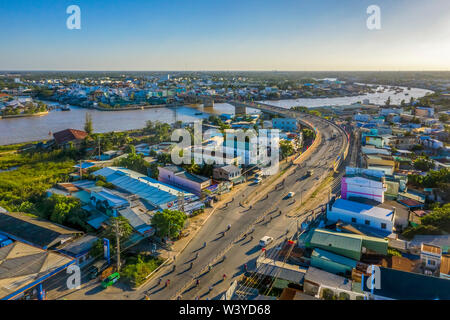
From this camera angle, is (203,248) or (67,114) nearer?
(203,248)

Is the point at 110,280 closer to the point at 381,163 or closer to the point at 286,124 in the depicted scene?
the point at 381,163

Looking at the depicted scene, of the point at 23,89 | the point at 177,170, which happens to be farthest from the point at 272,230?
the point at 23,89

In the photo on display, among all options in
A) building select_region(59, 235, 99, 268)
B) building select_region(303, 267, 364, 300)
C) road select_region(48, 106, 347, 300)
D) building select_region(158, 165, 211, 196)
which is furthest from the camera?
building select_region(158, 165, 211, 196)

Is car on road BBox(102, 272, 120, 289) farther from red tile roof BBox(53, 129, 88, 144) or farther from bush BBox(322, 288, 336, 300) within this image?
red tile roof BBox(53, 129, 88, 144)

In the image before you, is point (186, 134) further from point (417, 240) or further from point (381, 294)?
point (381, 294)

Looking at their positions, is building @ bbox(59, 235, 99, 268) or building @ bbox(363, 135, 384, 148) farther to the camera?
building @ bbox(363, 135, 384, 148)

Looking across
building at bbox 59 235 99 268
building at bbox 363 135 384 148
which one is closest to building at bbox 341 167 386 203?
building at bbox 59 235 99 268
